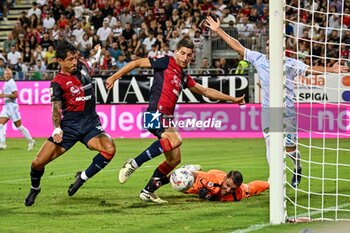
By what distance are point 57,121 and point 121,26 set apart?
73.2 feet

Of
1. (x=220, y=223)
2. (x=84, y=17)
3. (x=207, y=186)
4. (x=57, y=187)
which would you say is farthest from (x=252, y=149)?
(x=84, y=17)

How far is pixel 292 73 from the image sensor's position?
12.8 metres

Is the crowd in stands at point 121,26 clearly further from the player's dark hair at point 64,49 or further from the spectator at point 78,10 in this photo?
the player's dark hair at point 64,49

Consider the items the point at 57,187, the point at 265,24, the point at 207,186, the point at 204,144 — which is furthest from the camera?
the point at 265,24

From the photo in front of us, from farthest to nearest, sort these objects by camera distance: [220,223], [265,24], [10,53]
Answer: [10,53] → [265,24] → [220,223]

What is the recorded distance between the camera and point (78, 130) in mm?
12273

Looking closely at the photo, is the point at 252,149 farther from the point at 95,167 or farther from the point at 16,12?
the point at 16,12

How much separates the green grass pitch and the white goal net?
4.8 inches

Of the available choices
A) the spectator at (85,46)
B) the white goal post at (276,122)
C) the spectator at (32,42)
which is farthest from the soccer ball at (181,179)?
the spectator at (32,42)

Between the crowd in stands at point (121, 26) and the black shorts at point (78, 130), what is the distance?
55.3 ft

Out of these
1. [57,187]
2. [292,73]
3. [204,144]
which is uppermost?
[292,73]

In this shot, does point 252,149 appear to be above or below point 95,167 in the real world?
below

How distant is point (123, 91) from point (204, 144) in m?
4.68

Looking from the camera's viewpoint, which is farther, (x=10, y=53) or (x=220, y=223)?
(x=10, y=53)
